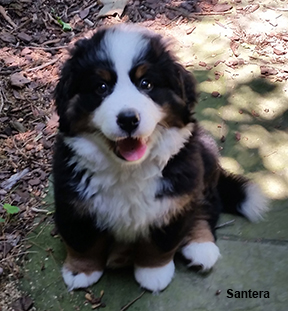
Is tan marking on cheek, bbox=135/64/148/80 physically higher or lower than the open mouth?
higher

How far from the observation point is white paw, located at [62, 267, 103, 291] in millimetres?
2811

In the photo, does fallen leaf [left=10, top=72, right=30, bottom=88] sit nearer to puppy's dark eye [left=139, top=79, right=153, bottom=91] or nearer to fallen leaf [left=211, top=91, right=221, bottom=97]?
fallen leaf [left=211, top=91, right=221, bottom=97]

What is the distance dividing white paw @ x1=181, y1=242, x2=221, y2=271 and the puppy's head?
83cm

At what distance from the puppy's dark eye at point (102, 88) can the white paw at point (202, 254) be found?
1.12 m

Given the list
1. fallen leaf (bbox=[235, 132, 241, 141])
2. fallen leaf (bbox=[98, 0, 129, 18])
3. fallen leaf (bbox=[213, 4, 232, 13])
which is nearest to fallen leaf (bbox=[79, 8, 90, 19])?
fallen leaf (bbox=[98, 0, 129, 18])

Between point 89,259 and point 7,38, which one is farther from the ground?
point 7,38

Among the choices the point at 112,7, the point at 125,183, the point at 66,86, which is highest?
the point at 66,86

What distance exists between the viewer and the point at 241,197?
3119 millimetres

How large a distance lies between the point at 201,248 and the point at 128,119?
3.66 feet

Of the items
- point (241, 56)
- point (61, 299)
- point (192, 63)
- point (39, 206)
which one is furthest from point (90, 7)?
point (61, 299)

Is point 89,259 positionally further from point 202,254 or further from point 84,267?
point 202,254

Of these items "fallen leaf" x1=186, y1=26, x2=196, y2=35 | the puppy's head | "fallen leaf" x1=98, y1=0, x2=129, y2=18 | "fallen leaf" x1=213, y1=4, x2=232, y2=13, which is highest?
the puppy's head

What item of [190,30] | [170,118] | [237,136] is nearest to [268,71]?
[237,136]

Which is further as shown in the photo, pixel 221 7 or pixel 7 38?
pixel 221 7
